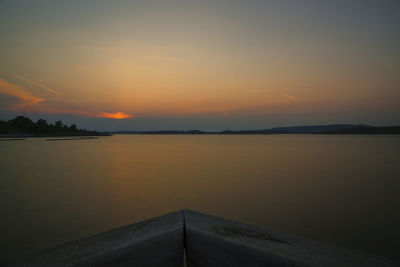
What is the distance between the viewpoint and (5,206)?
17.2 feet

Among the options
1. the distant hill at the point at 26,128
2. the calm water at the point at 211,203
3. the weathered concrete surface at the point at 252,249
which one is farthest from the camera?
the distant hill at the point at 26,128

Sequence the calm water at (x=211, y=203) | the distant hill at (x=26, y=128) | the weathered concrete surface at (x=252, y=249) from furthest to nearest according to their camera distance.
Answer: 1. the distant hill at (x=26, y=128)
2. the calm water at (x=211, y=203)
3. the weathered concrete surface at (x=252, y=249)

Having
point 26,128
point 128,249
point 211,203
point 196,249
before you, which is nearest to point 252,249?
point 196,249

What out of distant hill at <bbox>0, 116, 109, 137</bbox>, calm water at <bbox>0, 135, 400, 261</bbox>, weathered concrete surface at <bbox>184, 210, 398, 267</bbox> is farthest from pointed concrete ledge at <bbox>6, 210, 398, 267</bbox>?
distant hill at <bbox>0, 116, 109, 137</bbox>

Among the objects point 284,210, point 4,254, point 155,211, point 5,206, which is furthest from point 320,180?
point 5,206

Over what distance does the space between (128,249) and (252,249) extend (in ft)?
1.96

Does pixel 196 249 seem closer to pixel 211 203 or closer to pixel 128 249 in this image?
pixel 128 249

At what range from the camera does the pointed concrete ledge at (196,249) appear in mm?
896

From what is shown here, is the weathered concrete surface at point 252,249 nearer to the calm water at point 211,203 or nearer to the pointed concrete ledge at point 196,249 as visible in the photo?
the pointed concrete ledge at point 196,249

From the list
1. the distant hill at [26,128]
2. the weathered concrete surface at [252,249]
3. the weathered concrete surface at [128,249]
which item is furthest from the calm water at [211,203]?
the distant hill at [26,128]

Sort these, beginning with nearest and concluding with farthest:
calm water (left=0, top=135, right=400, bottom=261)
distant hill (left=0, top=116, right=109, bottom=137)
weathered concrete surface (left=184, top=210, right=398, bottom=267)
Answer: weathered concrete surface (left=184, top=210, right=398, bottom=267) < calm water (left=0, top=135, right=400, bottom=261) < distant hill (left=0, top=116, right=109, bottom=137)

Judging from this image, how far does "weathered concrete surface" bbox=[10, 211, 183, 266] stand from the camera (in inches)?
35.8

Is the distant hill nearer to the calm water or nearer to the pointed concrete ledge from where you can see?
the calm water

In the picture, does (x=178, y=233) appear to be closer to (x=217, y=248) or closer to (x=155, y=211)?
(x=217, y=248)
